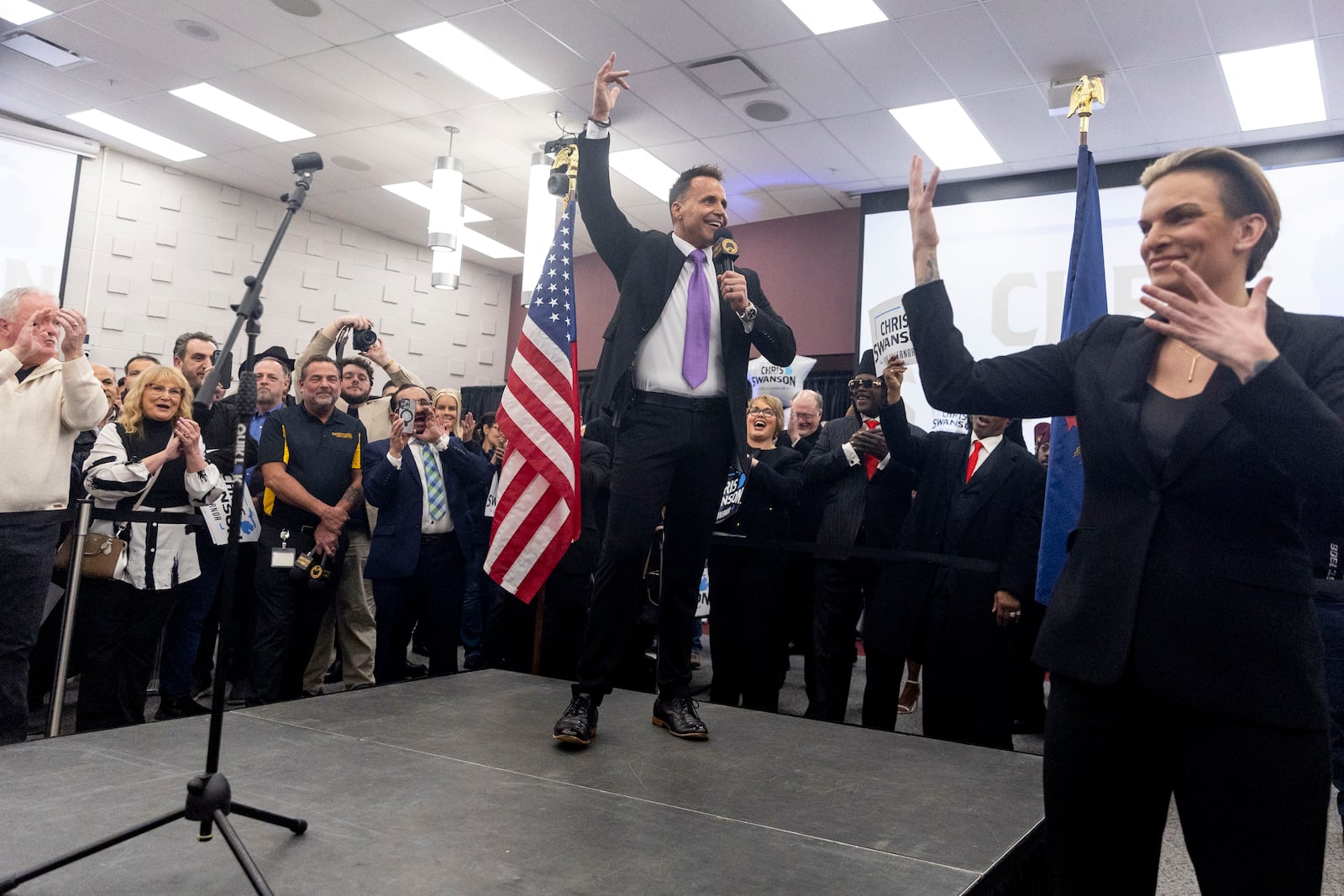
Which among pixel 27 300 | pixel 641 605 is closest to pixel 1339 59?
pixel 641 605

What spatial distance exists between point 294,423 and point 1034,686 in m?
3.54

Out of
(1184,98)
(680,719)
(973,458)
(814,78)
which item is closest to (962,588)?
(973,458)

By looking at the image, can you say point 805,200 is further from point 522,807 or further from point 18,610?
point 522,807

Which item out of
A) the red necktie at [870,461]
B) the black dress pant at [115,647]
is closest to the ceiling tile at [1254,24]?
the red necktie at [870,461]

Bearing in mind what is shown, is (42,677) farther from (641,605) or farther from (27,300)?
(641,605)

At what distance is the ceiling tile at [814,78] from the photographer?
5.79 meters

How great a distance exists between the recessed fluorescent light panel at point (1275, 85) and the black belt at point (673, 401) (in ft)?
15.9

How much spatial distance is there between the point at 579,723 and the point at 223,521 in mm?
2057

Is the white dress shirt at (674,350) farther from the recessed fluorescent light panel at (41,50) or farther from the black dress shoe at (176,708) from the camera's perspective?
the recessed fluorescent light panel at (41,50)

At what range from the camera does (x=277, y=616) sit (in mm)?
3631

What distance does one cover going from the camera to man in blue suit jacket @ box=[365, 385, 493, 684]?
3.96 metres

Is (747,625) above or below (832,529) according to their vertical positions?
below

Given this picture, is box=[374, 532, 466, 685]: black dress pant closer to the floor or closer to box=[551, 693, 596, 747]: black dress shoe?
the floor

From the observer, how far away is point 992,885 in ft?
5.23
